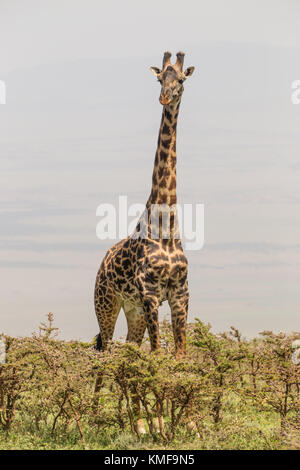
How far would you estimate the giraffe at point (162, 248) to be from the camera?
1012 centimetres

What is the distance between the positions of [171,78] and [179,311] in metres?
3.44

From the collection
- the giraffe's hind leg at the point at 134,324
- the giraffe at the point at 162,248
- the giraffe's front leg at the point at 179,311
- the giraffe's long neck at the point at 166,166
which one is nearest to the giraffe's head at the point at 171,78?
the giraffe at the point at 162,248

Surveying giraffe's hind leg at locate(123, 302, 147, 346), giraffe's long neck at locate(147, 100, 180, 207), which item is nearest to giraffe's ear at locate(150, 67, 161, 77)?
giraffe's long neck at locate(147, 100, 180, 207)

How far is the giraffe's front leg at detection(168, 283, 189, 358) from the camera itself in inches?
404

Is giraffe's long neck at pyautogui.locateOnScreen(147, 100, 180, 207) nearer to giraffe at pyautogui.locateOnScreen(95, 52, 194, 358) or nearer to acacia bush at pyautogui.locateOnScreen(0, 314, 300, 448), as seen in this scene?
giraffe at pyautogui.locateOnScreen(95, 52, 194, 358)

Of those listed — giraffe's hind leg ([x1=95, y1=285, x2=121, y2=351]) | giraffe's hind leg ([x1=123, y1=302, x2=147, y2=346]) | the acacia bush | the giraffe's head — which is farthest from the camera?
giraffe's hind leg ([x1=95, y1=285, x2=121, y2=351])

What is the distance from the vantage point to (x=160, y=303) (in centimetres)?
1040

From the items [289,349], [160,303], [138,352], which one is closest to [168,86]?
[160,303]

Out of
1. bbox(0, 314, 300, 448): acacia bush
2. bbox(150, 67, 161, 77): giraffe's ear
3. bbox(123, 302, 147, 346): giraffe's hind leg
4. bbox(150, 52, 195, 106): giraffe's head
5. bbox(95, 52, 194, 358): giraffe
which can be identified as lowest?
bbox(0, 314, 300, 448): acacia bush

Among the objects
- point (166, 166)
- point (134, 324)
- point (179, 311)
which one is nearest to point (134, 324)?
point (134, 324)

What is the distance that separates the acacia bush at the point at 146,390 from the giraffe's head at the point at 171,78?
3481mm

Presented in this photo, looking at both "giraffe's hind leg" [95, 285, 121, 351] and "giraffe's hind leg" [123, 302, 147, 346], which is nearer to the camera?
"giraffe's hind leg" [123, 302, 147, 346]

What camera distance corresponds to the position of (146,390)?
980 centimetres
